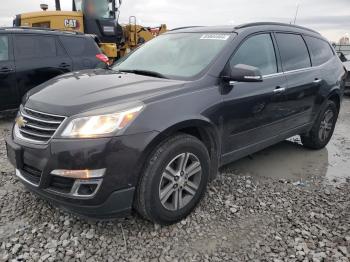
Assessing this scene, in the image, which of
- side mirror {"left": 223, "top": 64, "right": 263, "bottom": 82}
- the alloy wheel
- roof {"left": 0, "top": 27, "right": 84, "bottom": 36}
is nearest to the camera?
the alloy wheel

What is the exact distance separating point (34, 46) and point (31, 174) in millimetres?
4497

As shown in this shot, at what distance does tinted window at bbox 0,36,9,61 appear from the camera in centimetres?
628

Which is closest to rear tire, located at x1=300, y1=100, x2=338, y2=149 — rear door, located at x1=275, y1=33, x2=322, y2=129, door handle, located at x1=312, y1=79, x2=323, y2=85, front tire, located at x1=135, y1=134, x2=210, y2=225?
rear door, located at x1=275, y1=33, x2=322, y2=129

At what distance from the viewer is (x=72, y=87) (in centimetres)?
310

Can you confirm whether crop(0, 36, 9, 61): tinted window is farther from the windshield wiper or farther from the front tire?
the front tire

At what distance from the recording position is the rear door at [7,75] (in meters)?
6.23

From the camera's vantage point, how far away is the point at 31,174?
2852 mm

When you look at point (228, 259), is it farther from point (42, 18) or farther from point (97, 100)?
point (42, 18)

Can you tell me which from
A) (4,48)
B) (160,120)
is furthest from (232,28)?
(4,48)

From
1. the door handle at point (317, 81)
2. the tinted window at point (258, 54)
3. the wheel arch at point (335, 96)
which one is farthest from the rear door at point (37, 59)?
the wheel arch at point (335, 96)

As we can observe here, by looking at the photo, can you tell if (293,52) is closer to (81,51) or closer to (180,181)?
(180,181)

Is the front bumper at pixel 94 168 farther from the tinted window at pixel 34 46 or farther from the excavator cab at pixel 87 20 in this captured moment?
the excavator cab at pixel 87 20

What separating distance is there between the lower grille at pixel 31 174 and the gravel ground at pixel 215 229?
456mm

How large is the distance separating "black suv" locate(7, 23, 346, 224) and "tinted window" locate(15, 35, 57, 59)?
309 centimetres
